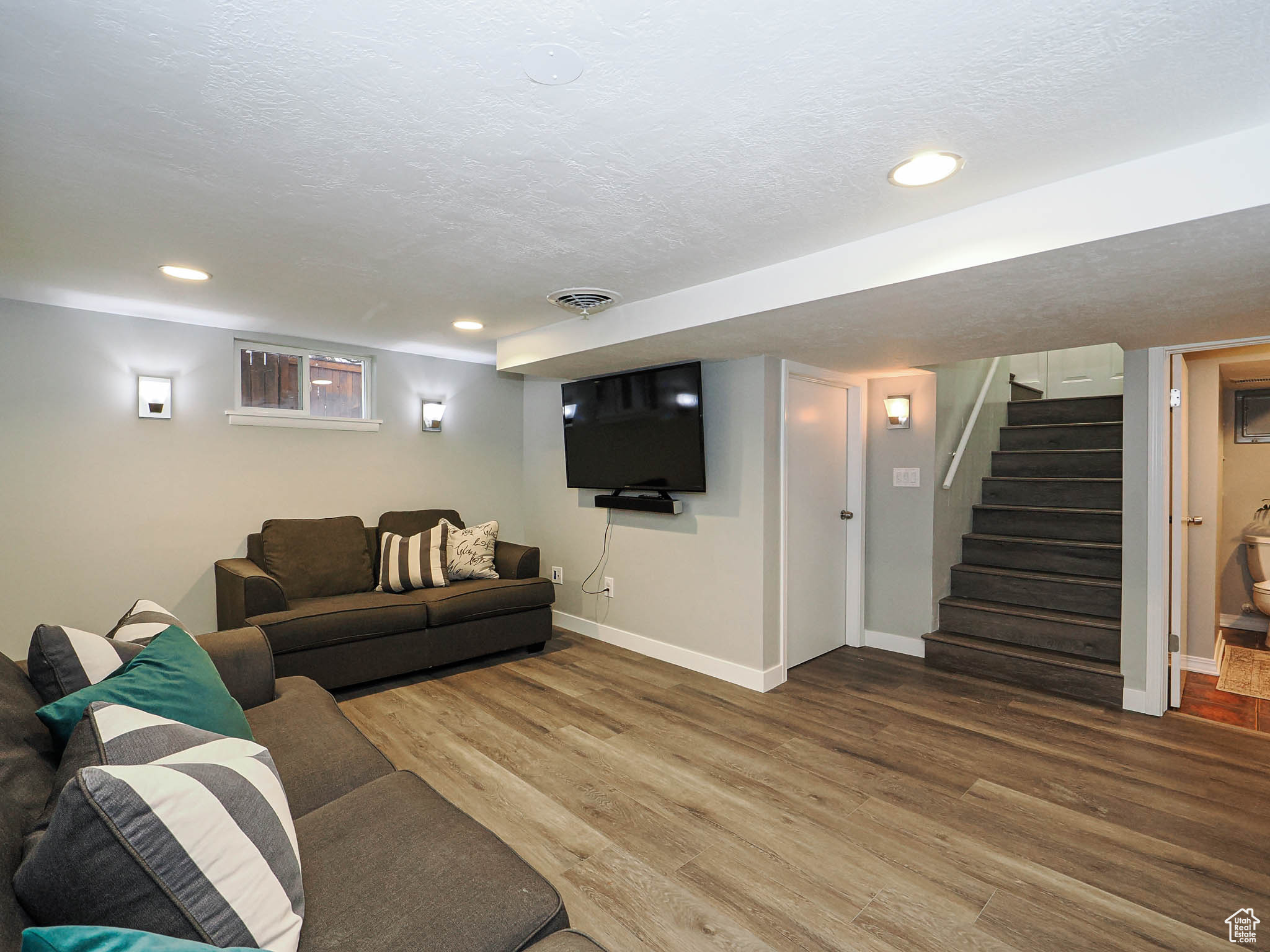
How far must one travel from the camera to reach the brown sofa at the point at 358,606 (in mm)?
3436

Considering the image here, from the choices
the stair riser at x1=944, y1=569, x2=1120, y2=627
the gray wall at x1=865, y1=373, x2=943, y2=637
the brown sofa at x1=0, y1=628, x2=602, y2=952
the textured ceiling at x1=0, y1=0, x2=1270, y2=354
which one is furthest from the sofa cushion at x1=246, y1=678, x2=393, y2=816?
the stair riser at x1=944, y1=569, x2=1120, y2=627

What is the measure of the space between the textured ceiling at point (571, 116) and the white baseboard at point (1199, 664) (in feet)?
12.6

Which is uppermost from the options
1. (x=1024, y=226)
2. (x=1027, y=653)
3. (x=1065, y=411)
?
(x=1024, y=226)

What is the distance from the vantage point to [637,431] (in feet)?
14.1

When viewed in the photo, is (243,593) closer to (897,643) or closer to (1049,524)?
Result: (897,643)

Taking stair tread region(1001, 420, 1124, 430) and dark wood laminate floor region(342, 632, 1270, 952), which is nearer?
dark wood laminate floor region(342, 632, 1270, 952)

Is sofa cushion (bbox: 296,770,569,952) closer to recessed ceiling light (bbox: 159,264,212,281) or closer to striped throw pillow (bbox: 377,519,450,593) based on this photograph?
recessed ceiling light (bbox: 159,264,212,281)

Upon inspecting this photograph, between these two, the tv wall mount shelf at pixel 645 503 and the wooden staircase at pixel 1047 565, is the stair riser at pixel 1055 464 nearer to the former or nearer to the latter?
the wooden staircase at pixel 1047 565

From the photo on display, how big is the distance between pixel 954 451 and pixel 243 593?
4666 mm

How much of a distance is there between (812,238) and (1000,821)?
2.32m

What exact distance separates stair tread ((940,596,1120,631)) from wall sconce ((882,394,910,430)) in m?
1.26

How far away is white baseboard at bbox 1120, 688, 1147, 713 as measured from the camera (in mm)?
3352

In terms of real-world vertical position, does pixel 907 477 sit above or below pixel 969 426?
below

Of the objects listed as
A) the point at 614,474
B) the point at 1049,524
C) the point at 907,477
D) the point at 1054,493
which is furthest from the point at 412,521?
the point at 1054,493
